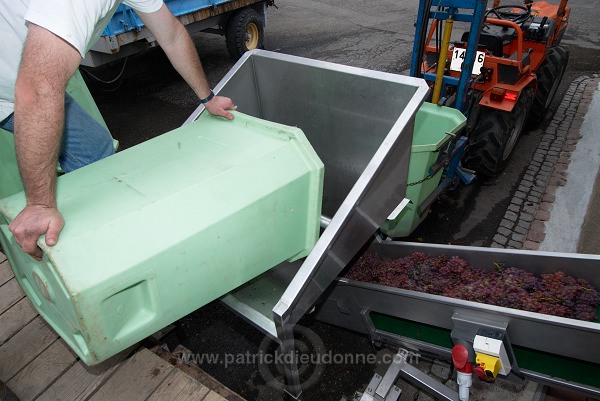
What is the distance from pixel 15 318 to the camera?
201 centimetres

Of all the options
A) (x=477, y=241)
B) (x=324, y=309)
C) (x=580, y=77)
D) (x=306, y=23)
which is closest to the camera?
(x=324, y=309)

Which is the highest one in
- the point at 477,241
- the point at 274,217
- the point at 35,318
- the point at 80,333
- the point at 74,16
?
the point at 74,16

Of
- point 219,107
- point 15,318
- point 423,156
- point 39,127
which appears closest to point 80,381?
point 15,318

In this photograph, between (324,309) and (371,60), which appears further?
(371,60)

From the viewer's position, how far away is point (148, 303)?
128 cm

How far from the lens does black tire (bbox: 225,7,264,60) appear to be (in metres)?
6.03

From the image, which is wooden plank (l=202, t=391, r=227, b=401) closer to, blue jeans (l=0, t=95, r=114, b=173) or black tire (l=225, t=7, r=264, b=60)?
blue jeans (l=0, t=95, r=114, b=173)

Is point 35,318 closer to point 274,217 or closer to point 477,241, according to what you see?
point 274,217

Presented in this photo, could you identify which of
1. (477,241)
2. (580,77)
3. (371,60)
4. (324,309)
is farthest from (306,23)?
(324,309)

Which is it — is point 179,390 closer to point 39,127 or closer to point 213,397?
point 213,397

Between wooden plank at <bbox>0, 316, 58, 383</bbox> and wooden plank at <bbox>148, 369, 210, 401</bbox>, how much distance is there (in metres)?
0.61

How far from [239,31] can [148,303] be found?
18.2ft

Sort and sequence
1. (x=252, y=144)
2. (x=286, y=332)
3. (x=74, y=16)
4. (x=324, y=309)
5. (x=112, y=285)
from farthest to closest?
(x=324, y=309)
(x=252, y=144)
(x=286, y=332)
(x=74, y=16)
(x=112, y=285)

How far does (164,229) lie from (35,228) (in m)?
0.33
